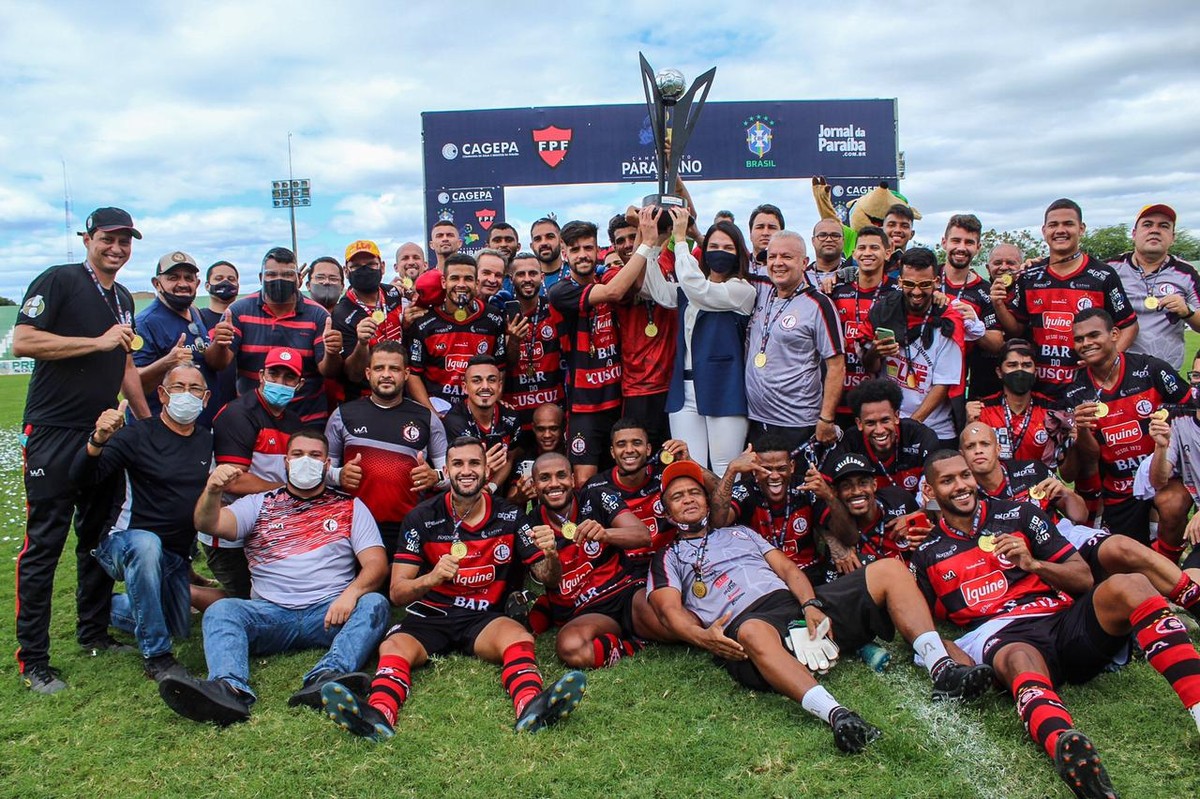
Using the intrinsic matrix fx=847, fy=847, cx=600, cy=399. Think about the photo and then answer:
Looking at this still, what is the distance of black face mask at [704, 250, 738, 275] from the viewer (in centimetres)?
580

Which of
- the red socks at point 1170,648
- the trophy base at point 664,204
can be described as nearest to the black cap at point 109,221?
the trophy base at point 664,204

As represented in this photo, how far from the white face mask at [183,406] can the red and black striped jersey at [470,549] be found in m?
1.53

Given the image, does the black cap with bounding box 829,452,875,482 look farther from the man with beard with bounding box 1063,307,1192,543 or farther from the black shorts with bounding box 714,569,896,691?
the man with beard with bounding box 1063,307,1192,543

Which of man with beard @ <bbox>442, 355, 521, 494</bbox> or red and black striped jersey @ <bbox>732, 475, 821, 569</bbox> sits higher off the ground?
man with beard @ <bbox>442, 355, 521, 494</bbox>

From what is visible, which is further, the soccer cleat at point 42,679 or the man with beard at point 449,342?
the man with beard at point 449,342

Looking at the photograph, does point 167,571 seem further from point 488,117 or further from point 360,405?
point 488,117

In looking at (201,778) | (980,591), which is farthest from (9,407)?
(980,591)

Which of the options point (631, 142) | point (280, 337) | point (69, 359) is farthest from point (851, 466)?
point (631, 142)

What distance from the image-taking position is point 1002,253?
8.27 m

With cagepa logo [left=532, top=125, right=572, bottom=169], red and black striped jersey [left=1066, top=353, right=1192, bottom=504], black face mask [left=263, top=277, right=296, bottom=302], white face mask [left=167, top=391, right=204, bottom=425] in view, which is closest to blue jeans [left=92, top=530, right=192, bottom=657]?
white face mask [left=167, top=391, right=204, bottom=425]

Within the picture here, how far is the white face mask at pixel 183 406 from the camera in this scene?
204 inches

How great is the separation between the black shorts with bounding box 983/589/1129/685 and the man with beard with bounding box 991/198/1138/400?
99.0 inches

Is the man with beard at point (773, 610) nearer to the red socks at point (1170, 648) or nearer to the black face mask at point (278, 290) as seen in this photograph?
the red socks at point (1170, 648)

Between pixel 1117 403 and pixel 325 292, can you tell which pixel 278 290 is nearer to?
pixel 325 292
